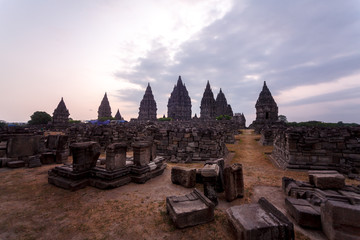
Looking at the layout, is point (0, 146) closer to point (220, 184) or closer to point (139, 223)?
point (139, 223)

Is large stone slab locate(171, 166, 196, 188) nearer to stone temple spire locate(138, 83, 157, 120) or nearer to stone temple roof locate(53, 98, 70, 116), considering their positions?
stone temple roof locate(53, 98, 70, 116)

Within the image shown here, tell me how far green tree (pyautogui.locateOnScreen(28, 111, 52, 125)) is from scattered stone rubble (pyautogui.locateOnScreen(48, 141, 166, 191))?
177 feet

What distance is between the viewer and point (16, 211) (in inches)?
136

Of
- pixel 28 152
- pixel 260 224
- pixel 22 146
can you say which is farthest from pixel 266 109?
pixel 22 146

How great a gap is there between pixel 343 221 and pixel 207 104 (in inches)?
2246

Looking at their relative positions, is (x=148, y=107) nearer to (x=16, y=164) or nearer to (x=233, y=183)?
(x=16, y=164)

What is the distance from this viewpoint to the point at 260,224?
8.33ft

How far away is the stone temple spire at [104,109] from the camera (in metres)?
61.8

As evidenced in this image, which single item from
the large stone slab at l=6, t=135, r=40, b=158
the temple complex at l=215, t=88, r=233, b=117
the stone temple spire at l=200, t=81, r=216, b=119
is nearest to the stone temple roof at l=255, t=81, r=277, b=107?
the temple complex at l=215, t=88, r=233, b=117

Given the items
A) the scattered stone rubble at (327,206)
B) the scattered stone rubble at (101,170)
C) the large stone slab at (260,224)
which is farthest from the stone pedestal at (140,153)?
the scattered stone rubble at (327,206)

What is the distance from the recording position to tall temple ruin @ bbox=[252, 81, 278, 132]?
29816 mm

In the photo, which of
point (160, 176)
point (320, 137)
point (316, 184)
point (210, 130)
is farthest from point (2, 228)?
point (320, 137)

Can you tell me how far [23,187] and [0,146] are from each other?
5873 millimetres

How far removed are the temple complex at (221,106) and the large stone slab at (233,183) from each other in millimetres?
55671
